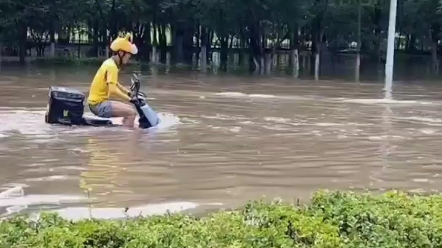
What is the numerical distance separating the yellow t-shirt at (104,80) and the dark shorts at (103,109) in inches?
2.4

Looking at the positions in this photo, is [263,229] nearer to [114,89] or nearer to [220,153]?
[220,153]

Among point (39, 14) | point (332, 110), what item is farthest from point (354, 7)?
point (332, 110)

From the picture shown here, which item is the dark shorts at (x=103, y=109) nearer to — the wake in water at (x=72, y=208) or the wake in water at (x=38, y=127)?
the wake in water at (x=38, y=127)

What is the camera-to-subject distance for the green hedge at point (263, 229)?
15.2ft

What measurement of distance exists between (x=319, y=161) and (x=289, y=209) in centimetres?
494

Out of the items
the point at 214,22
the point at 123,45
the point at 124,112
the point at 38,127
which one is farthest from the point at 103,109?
the point at 214,22

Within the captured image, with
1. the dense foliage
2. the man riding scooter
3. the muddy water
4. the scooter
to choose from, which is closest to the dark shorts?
the man riding scooter

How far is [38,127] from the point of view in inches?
514

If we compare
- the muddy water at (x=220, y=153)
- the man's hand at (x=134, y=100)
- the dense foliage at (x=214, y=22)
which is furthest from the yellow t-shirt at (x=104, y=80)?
the dense foliage at (x=214, y=22)

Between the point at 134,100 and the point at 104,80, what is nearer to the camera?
the point at 134,100

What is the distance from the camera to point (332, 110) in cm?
1758

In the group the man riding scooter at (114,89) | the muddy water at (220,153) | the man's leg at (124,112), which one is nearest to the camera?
the muddy water at (220,153)

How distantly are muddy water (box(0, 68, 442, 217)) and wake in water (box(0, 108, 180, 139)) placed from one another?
0.06ft

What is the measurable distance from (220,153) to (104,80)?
114 inches
